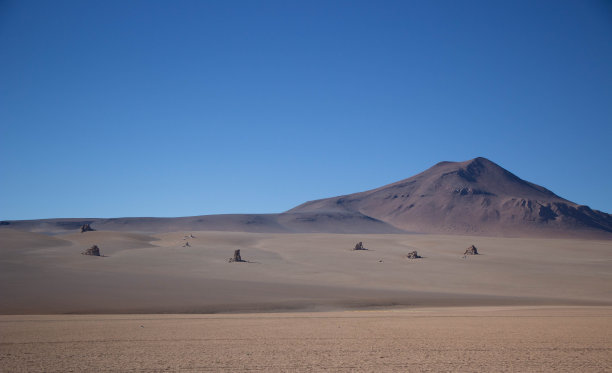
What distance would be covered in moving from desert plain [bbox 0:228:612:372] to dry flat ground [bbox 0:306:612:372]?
3 centimetres

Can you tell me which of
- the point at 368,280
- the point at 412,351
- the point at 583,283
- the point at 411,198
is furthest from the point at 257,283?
the point at 411,198

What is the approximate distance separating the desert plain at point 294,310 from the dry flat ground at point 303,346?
29mm

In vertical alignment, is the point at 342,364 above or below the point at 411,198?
below

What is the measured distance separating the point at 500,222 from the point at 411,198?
27.5 m

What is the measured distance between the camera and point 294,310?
590 inches

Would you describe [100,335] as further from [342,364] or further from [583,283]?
[583,283]

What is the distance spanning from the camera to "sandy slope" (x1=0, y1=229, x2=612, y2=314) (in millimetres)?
15398

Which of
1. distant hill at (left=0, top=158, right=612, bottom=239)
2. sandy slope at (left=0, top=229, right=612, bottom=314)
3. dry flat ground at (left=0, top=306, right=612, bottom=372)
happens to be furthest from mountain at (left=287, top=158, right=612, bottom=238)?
dry flat ground at (left=0, top=306, right=612, bottom=372)

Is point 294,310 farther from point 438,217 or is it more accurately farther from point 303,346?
point 438,217

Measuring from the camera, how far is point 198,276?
21.9 m

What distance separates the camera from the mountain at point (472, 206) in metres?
103

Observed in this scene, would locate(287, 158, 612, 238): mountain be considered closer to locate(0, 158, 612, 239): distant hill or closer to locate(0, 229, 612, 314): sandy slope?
locate(0, 158, 612, 239): distant hill

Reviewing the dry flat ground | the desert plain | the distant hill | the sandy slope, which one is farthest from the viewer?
the distant hill

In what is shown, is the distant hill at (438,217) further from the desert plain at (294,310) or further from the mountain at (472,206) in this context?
the desert plain at (294,310)
